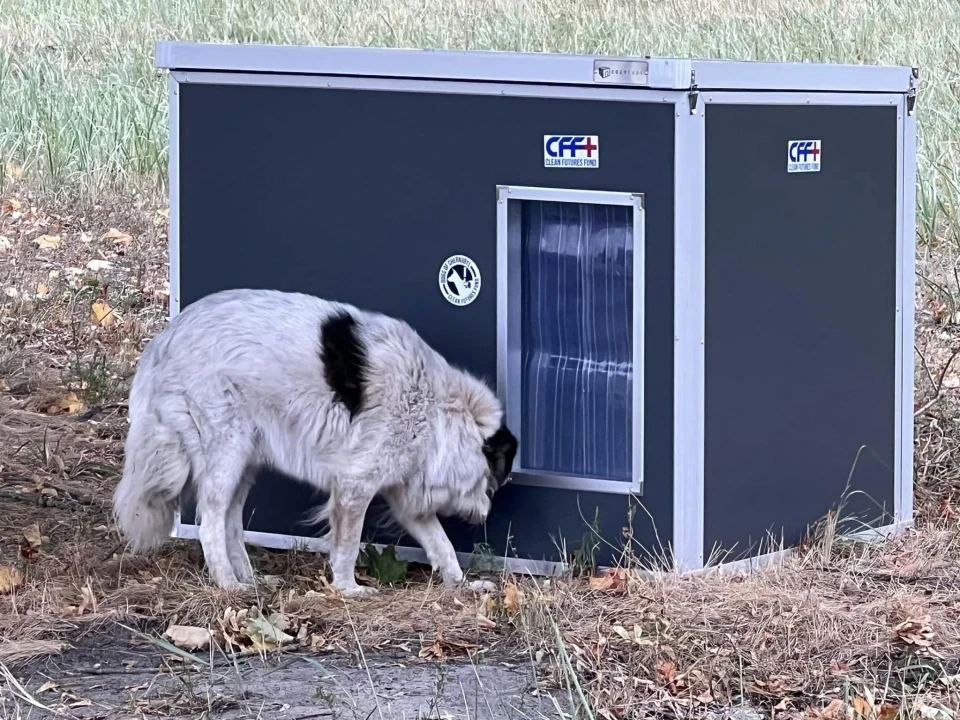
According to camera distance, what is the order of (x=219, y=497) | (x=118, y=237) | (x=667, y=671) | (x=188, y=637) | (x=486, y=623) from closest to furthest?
(x=667, y=671) < (x=188, y=637) < (x=486, y=623) < (x=219, y=497) < (x=118, y=237)

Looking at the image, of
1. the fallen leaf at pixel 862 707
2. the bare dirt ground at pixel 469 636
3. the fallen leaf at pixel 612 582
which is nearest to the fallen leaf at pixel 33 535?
the bare dirt ground at pixel 469 636

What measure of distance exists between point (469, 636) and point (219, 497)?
101 cm

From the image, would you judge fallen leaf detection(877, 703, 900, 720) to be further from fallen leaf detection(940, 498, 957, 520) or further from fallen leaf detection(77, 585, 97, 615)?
fallen leaf detection(77, 585, 97, 615)

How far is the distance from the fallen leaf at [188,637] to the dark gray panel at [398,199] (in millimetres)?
1065

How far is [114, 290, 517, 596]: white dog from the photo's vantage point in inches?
199

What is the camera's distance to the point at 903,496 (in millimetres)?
6020

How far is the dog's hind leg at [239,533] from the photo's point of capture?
17.4 feet

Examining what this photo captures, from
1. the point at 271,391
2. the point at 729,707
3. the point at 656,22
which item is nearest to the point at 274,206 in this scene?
the point at 271,391

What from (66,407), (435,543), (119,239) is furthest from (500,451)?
(119,239)

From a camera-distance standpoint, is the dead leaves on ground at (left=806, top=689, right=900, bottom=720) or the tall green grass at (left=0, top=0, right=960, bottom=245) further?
the tall green grass at (left=0, top=0, right=960, bottom=245)

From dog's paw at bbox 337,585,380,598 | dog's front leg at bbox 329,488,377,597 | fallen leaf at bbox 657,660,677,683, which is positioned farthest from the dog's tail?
fallen leaf at bbox 657,660,677,683

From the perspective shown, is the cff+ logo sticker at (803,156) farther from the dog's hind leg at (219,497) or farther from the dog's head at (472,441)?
the dog's hind leg at (219,497)

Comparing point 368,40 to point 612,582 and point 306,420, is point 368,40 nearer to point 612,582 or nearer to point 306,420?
point 306,420

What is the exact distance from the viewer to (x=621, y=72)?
16.1 feet
